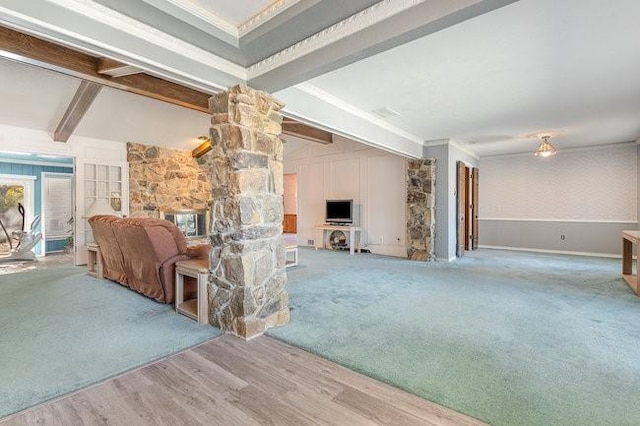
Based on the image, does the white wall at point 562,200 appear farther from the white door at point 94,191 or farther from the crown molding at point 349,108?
the white door at point 94,191

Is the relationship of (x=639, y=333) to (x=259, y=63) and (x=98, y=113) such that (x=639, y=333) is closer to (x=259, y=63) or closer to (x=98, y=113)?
(x=259, y=63)

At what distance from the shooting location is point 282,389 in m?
1.90

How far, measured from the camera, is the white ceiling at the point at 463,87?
2.17m

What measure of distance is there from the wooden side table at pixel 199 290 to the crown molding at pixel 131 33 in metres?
1.74

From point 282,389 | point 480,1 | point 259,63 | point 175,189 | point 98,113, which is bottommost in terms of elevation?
point 282,389

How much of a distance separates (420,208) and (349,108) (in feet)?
9.76

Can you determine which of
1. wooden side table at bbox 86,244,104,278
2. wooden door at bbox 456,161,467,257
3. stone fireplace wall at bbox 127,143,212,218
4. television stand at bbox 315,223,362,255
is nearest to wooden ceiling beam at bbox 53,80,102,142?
stone fireplace wall at bbox 127,143,212,218

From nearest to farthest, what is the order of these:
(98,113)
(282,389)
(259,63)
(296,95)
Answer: (282,389), (259,63), (296,95), (98,113)

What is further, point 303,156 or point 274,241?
point 303,156

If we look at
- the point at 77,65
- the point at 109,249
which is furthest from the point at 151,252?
the point at 77,65

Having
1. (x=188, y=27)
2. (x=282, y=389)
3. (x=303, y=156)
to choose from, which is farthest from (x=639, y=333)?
(x=303, y=156)

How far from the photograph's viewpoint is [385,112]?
4.42 meters

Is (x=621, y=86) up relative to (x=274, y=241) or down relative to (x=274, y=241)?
up

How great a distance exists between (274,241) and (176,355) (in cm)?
116
